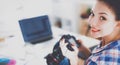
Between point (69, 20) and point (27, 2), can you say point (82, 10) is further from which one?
point (27, 2)

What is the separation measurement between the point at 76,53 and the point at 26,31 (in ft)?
0.62

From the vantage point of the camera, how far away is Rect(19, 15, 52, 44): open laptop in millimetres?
723

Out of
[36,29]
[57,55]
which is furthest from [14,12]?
[57,55]

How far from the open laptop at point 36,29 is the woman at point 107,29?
0.73 ft

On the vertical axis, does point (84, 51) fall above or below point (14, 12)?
below

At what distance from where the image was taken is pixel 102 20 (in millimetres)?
563

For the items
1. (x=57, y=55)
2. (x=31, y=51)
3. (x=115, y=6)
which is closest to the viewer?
(x=115, y=6)

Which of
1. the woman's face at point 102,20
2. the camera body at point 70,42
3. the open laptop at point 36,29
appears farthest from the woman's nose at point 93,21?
the open laptop at point 36,29

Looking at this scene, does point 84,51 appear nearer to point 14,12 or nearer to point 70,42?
point 70,42

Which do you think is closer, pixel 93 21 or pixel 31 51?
pixel 93 21

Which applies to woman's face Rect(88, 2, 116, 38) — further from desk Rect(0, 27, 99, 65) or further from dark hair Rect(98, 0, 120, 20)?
desk Rect(0, 27, 99, 65)

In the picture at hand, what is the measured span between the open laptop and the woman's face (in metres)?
0.22

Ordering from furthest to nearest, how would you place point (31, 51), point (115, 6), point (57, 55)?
point (31, 51) < point (57, 55) < point (115, 6)

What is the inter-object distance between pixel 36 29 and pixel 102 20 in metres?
0.28
